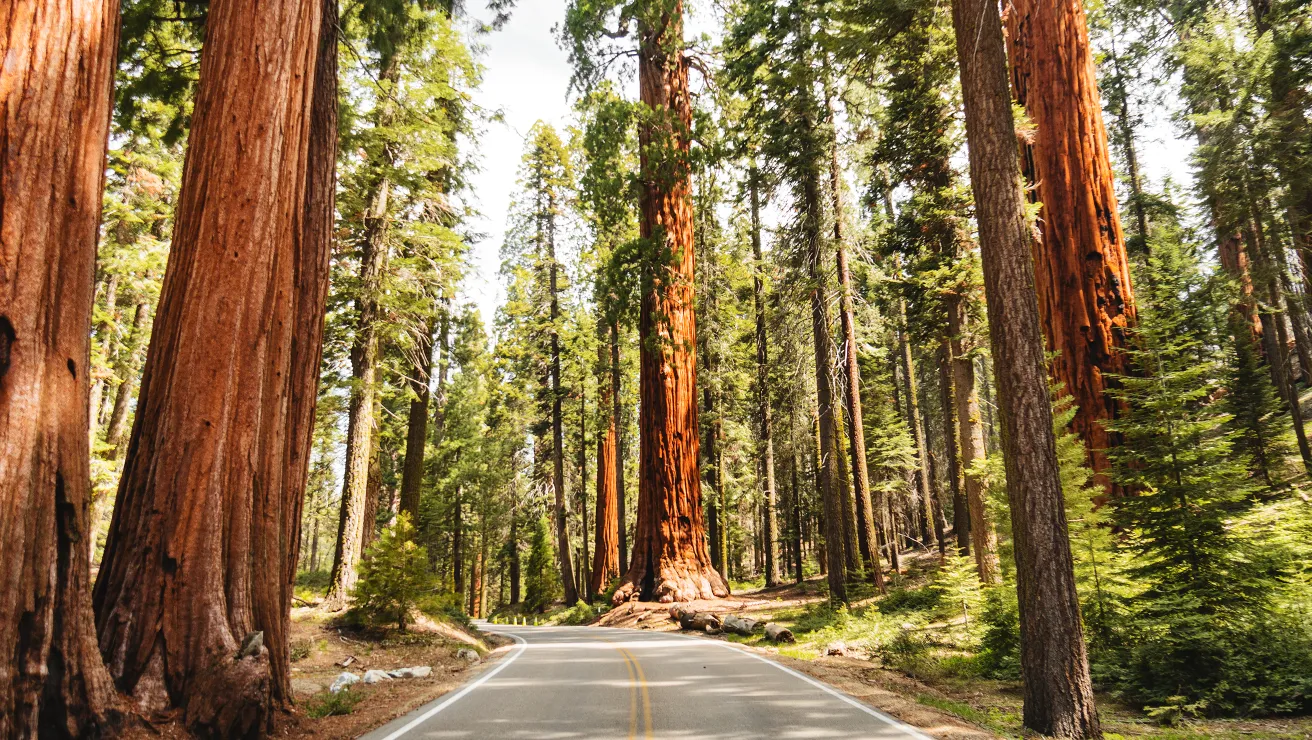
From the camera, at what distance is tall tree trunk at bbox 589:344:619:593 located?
97.5 feet

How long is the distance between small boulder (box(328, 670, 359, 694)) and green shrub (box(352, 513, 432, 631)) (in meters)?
3.63

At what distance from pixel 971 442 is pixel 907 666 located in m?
5.88

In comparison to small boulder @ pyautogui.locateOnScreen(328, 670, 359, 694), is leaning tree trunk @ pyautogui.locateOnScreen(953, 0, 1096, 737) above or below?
above

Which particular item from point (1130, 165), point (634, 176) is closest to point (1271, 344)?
point (1130, 165)

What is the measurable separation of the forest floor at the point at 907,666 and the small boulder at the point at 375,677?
634 centimetres

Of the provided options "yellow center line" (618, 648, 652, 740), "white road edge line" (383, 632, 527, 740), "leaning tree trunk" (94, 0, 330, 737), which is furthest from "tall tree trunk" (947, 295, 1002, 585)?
"leaning tree trunk" (94, 0, 330, 737)

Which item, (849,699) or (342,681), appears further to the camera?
(342,681)

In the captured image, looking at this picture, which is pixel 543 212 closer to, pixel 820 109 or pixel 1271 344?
pixel 820 109

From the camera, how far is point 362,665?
1106 centimetres

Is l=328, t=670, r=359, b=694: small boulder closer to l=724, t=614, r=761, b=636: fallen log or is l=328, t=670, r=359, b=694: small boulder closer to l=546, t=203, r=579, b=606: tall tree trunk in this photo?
l=724, t=614, r=761, b=636: fallen log

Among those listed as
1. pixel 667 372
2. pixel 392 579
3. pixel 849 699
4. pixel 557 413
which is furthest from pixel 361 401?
pixel 849 699

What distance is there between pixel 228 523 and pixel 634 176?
1211 centimetres

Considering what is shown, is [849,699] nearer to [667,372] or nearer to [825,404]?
[825,404]

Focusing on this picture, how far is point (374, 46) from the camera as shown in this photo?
1086 cm
